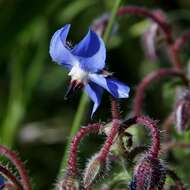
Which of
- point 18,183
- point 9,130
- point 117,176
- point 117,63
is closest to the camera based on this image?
point 18,183

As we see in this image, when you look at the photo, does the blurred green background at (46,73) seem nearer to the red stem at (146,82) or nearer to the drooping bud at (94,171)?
the red stem at (146,82)

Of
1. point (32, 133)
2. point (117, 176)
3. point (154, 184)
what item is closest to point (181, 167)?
point (117, 176)

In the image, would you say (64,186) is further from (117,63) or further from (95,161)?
(117,63)

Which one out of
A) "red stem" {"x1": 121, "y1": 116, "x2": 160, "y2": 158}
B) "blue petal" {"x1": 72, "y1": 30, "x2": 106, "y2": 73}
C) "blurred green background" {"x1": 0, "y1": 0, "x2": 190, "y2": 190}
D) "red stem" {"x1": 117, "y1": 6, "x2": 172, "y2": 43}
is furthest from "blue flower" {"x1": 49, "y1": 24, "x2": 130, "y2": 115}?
"blurred green background" {"x1": 0, "y1": 0, "x2": 190, "y2": 190}

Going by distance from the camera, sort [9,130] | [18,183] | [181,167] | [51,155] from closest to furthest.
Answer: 1. [18,183]
2. [181,167]
3. [9,130]
4. [51,155]

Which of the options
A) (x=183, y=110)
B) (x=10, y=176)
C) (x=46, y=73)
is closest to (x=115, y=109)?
(x=10, y=176)

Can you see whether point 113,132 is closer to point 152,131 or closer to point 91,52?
point 152,131

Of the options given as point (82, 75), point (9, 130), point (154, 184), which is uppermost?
point (9, 130)

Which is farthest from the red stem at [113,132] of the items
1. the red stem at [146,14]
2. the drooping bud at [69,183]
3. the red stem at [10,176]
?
the red stem at [146,14]
